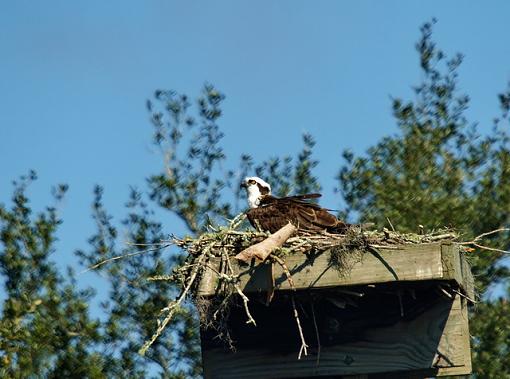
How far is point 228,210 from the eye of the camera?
45.6ft

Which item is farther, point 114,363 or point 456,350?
point 114,363

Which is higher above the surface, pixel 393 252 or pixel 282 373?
pixel 393 252

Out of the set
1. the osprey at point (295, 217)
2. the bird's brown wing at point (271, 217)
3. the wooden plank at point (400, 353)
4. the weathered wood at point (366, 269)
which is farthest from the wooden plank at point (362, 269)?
the bird's brown wing at point (271, 217)

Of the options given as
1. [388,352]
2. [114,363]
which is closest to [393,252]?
[388,352]

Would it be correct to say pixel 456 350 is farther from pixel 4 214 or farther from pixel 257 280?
pixel 4 214

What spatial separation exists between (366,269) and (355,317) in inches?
13.9

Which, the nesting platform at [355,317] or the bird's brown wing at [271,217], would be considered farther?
the bird's brown wing at [271,217]

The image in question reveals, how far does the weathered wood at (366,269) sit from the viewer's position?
4977 mm

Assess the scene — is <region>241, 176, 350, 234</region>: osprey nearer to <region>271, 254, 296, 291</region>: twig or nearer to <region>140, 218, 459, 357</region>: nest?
<region>140, 218, 459, 357</region>: nest

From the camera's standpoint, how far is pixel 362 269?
503cm

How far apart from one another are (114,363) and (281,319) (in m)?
7.56

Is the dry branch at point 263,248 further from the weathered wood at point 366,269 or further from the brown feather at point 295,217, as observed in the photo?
the brown feather at point 295,217

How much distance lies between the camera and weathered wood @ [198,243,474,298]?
4977mm

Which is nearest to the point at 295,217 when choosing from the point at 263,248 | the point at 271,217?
the point at 271,217
